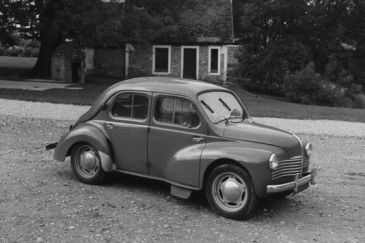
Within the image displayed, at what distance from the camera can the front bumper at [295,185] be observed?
6.02 metres

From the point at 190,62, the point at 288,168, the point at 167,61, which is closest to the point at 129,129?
the point at 288,168

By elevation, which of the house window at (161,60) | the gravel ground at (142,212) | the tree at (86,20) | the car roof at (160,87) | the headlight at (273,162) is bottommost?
the gravel ground at (142,212)

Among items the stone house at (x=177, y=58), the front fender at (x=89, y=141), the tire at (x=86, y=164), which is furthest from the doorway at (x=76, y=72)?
the tire at (x=86, y=164)

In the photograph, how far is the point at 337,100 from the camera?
95.2 feet

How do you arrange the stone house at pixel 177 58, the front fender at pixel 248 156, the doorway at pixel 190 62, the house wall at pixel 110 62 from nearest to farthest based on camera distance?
1. the front fender at pixel 248 156
2. the stone house at pixel 177 58
3. the doorway at pixel 190 62
4. the house wall at pixel 110 62

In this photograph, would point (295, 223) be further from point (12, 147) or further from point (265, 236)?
point (12, 147)

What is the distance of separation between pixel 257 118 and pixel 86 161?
10384 millimetres

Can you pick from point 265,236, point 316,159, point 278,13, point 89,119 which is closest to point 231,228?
point 265,236

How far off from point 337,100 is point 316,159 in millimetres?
19479

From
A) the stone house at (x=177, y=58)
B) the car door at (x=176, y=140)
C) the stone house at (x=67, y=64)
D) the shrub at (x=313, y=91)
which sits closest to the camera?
the car door at (x=176, y=140)

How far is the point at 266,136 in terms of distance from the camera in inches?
249

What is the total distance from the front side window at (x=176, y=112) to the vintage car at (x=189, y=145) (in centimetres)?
1

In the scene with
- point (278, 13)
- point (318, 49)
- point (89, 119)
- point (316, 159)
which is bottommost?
point (316, 159)

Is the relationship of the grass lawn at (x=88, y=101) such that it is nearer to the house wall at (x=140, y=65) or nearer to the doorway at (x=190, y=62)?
the house wall at (x=140, y=65)
